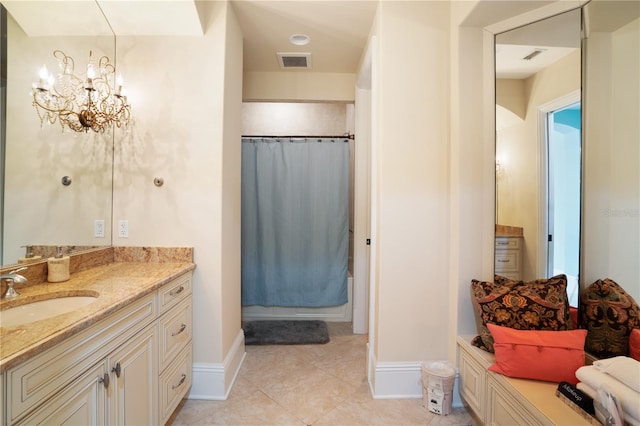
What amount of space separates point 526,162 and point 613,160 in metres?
0.39

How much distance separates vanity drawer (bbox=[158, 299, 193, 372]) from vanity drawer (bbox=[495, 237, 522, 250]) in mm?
1945

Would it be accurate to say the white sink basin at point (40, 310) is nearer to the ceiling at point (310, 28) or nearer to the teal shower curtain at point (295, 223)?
the teal shower curtain at point (295, 223)

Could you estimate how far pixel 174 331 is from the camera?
155cm

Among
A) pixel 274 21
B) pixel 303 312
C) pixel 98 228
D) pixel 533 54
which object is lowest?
pixel 303 312

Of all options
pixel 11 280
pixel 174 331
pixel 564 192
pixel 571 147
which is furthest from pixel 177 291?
pixel 571 147

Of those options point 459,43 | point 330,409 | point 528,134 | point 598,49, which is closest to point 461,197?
point 528,134

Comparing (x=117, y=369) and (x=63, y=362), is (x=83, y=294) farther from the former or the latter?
(x=63, y=362)

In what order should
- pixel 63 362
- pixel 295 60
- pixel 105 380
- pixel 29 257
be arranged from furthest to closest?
pixel 295 60, pixel 29 257, pixel 105 380, pixel 63 362

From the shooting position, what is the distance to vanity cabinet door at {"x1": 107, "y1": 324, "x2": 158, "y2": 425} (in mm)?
1081

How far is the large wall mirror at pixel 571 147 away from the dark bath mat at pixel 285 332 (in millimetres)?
1720

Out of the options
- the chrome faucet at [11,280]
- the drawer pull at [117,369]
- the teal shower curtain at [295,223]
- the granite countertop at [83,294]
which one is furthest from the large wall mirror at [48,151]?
the teal shower curtain at [295,223]

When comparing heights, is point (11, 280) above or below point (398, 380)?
above

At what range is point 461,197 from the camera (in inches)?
68.1

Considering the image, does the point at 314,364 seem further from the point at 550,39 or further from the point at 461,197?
the point at 550,39
